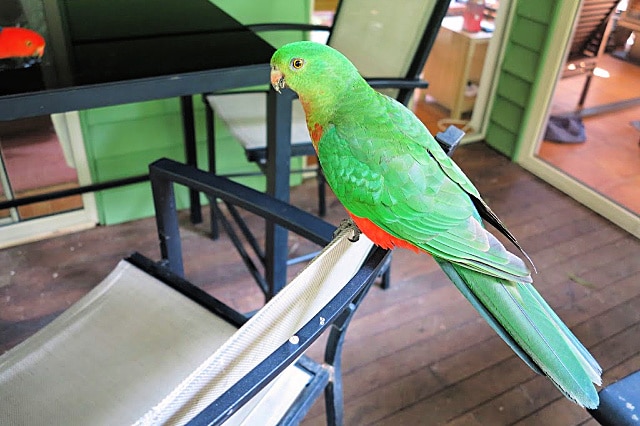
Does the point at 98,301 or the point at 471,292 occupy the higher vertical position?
the point at 471,292

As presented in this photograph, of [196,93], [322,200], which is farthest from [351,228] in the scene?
[322,200]

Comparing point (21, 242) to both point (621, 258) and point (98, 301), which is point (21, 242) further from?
point (621, 258)

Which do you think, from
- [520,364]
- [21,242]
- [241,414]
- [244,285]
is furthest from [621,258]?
[21,242]

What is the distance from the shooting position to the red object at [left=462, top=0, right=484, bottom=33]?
8.99 feet

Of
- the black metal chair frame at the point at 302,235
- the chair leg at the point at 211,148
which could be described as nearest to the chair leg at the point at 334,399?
the black metal chair frame at the point at 302,235

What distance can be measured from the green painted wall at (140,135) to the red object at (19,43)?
652 mm

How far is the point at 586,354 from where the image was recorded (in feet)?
2.15

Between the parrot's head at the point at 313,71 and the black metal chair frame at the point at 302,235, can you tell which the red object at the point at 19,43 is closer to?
the black metal chair frame at the point at 302,235

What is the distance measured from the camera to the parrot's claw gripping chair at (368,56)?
1.56m

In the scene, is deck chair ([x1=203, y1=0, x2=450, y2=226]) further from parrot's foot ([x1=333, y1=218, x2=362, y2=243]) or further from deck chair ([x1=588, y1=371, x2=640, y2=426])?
deck chair ([x1=588, y1=371, x2=640, y2=426])

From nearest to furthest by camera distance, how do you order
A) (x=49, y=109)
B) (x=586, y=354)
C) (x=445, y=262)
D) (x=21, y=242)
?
(x=586, y=354), (x=445, y=262), (x=49, y=109), (x=21, y=242)

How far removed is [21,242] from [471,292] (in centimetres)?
188

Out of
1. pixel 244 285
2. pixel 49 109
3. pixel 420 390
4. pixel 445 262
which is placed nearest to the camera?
pixel 445 262

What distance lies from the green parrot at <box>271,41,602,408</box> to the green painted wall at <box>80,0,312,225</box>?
50.1 inches
